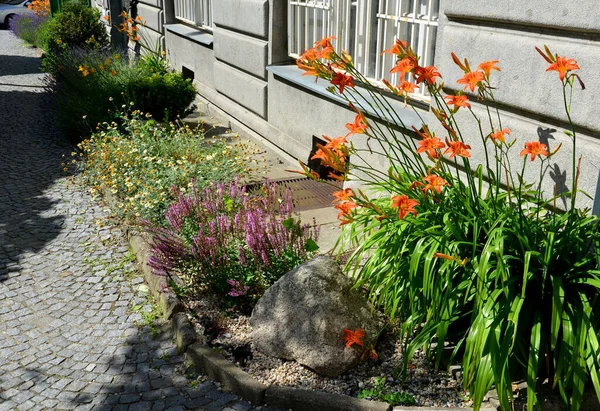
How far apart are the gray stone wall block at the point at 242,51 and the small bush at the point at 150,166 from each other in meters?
1.36

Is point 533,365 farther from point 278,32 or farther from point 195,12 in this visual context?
point 195,12

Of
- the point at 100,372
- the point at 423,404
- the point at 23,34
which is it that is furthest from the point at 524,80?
the point at 23,34

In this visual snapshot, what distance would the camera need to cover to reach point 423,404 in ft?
10.5

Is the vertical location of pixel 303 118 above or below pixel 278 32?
below

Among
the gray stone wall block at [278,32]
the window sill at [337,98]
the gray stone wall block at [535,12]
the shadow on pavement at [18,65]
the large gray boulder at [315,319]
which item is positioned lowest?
the shadow on pavement at [18,65]

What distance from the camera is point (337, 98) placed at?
627 cm

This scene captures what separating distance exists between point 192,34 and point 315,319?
820 cm

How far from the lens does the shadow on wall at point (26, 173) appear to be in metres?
5.75

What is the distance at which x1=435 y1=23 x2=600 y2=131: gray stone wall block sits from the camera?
3.54 m

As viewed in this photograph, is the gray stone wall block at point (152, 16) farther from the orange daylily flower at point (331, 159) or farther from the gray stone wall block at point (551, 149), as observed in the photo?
the orange daylily flower at point (331, 159)

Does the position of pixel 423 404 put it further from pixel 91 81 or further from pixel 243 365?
pixel 91 81

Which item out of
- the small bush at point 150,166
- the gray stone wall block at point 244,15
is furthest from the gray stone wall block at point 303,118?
the small bush at point 150,166

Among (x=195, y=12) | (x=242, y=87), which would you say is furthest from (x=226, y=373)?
(x=195, y=12)

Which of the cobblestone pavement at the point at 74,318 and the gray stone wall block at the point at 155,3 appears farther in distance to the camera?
the gray stone wall block at the point at 155,3
